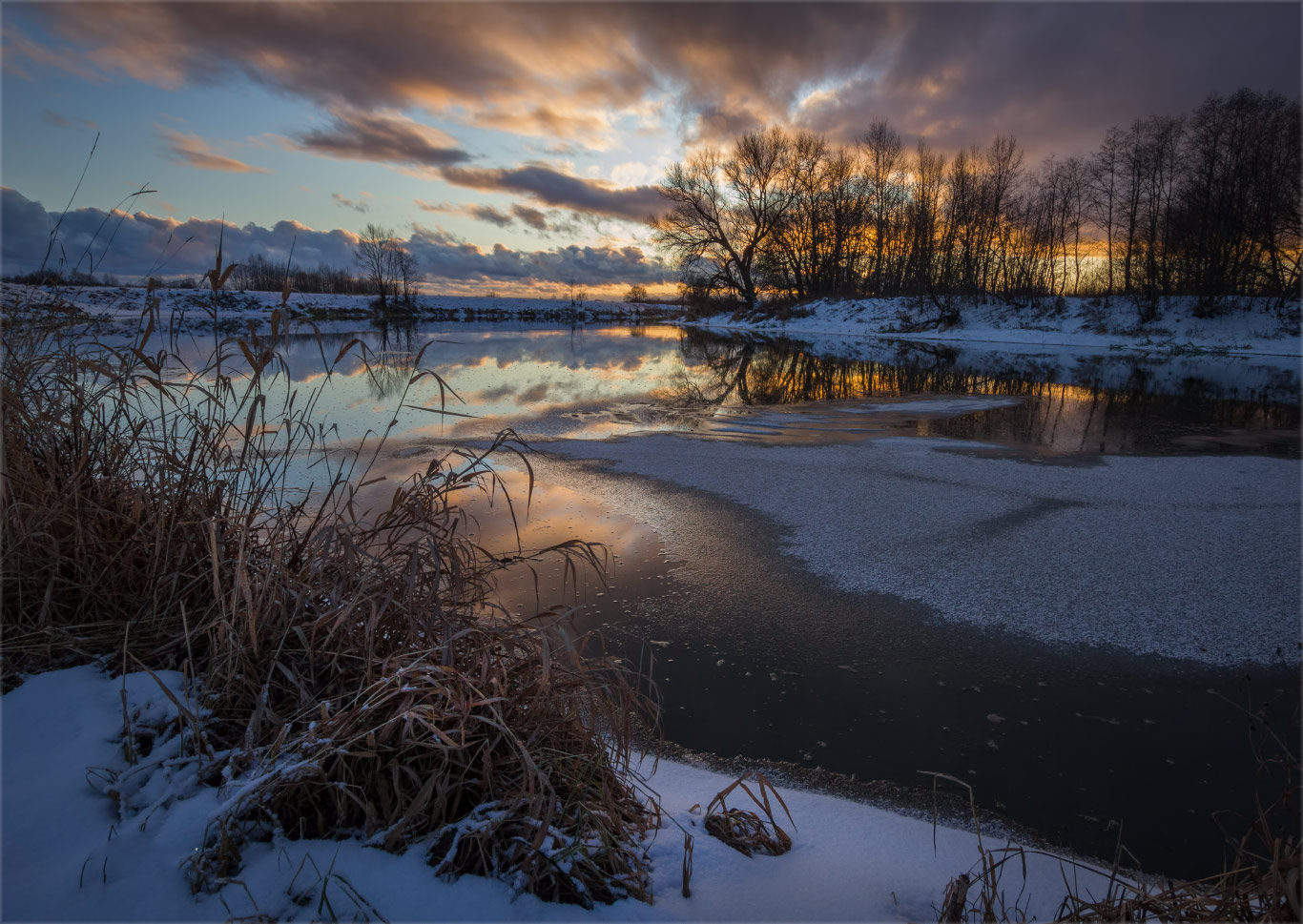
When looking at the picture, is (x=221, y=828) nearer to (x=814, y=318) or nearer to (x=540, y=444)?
(x=540, y=444)

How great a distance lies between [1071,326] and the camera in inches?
1083

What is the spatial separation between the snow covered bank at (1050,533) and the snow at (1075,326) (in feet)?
75.5

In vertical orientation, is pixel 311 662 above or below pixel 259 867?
above

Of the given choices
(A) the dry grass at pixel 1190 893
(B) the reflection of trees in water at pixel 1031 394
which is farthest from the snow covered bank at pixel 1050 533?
(B) the reflection of trees in water at pixel 1031 394

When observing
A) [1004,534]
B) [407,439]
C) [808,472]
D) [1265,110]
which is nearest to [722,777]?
[1004,534]

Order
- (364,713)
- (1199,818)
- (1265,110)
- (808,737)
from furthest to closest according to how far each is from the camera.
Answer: (1265,110) < (808,737) < (1199,818) < (364,713)

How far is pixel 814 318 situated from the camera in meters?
36.5

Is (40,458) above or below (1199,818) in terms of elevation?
above

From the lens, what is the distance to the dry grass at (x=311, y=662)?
126 centimetres

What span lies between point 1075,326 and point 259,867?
33522 millimetres

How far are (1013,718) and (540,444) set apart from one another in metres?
5.14

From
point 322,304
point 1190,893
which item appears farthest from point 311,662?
point 322,304

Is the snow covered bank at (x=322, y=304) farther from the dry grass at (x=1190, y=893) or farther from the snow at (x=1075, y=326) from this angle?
the snow at (x=1075, y=326)

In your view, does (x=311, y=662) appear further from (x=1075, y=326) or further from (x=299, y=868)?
(x=1075, y=326)
